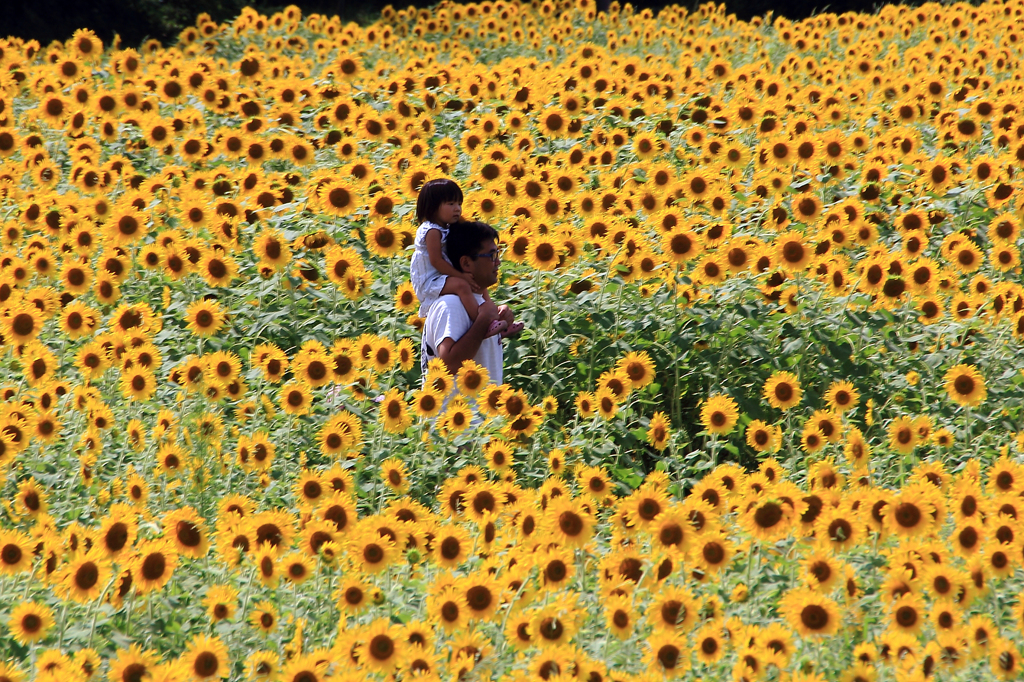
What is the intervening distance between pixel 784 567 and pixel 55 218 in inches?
195

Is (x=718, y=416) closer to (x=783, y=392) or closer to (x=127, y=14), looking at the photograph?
(x=783, y=392)

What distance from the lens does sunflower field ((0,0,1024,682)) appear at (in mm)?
3227

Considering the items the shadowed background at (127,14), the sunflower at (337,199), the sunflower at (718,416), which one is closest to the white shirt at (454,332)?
the sunflower at (718,416)

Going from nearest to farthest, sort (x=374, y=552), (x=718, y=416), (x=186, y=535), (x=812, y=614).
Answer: (x=812, y=614) < (x=374, y=552) < (x=186, y=535) < (x=718, y=416)

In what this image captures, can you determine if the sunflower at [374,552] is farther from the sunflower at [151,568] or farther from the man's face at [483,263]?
the man's face at [483,263]

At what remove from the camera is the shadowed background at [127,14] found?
17234 mm

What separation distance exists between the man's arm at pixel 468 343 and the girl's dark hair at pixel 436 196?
0.63 m

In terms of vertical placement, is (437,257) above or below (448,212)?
below

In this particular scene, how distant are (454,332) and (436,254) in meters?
0.45

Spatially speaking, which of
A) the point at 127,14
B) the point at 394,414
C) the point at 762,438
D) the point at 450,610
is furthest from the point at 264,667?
the point at 127,14

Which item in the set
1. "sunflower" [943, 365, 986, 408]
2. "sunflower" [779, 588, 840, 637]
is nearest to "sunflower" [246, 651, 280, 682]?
"sunflower" [779, 588, 840, 637]

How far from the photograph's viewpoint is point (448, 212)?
532 centimetres

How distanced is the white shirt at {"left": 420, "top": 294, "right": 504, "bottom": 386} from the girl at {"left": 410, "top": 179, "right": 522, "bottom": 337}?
6 cm

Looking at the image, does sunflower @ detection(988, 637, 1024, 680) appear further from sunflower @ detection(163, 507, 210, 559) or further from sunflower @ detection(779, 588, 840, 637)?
sunflower @ detection(163, 507, 210, 559)
